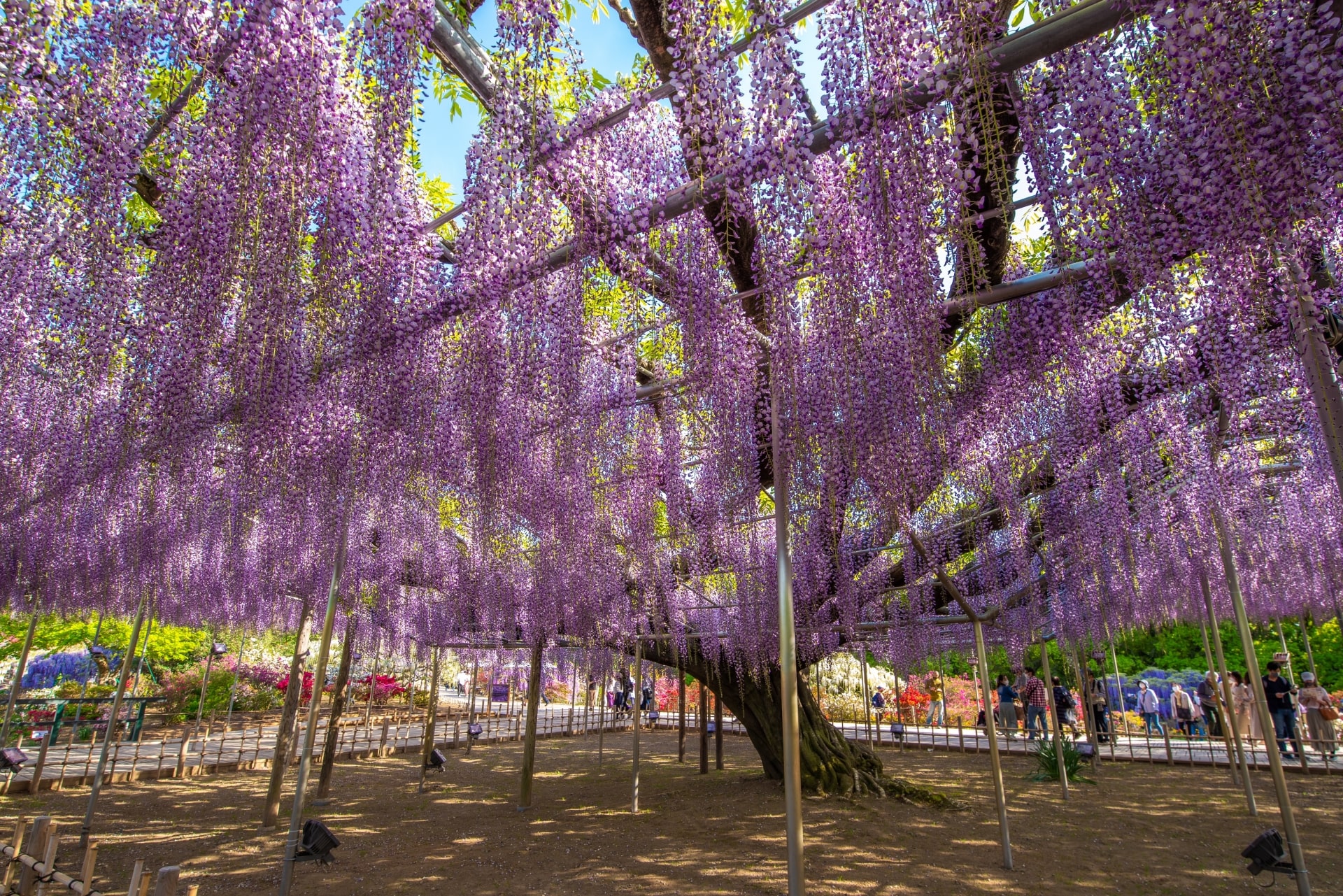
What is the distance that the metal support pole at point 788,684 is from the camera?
3.21 meters

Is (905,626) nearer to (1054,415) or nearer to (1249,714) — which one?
(1054,415)

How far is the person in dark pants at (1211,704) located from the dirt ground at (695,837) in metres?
1.77

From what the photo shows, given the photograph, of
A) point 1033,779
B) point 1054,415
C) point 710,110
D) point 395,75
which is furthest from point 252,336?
point 1033,779

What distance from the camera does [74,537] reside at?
8.87 meters

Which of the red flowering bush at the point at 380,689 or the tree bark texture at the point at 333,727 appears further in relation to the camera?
the red flowering bush at the point at 380,689

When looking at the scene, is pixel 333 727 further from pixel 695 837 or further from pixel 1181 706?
pixel 1181 706

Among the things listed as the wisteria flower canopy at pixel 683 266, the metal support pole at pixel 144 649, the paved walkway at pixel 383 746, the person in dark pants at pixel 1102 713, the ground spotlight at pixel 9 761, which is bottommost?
the paved walkway at pixel 383 746

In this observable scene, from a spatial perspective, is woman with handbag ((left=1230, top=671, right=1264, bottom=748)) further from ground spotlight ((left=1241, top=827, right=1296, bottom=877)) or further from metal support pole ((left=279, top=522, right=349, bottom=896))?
metal support pole ((left=279, top=522, right=349, bottom=896))

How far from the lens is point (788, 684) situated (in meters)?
3.37

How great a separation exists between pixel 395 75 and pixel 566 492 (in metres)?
4.25

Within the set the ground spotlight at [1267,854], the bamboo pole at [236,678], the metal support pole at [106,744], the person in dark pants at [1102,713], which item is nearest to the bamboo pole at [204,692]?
the bamboo pole at [236,678]

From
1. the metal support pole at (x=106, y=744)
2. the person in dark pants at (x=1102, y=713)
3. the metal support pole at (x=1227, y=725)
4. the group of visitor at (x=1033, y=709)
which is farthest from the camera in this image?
the group of visitor at (x=1033, y=709)

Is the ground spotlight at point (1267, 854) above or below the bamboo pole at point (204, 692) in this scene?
below

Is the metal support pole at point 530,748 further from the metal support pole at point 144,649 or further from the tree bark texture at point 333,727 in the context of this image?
the metal support pole at point 144,649
